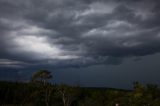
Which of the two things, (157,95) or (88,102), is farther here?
(88,102)

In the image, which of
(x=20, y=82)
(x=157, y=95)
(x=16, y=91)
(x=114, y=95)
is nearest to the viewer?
(x=157, y=95)

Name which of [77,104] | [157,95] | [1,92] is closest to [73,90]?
[77,104]

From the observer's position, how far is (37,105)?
6231 centimetres

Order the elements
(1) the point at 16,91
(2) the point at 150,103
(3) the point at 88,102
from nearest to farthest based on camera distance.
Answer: (2) the point at 150,103 → (3) the point at 88,102 → (1) the point at 16,91

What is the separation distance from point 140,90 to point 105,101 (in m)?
18.3

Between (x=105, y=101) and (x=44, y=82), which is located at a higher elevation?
(x=44, y=82)

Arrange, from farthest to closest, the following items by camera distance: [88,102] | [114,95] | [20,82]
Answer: [20,82]
[88,102]
[114,95]

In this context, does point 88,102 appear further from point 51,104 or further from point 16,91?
point 16,91

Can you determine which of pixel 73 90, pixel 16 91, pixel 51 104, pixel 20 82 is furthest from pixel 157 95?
pixel 20 82

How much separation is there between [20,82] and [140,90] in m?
73.0

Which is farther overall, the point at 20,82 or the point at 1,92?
the point at 20,82

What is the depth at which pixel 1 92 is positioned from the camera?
91375 millimetres

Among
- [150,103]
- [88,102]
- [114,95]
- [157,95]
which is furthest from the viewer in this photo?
[88,102]

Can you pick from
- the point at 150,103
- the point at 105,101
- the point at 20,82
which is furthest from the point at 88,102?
the point at 20,82
